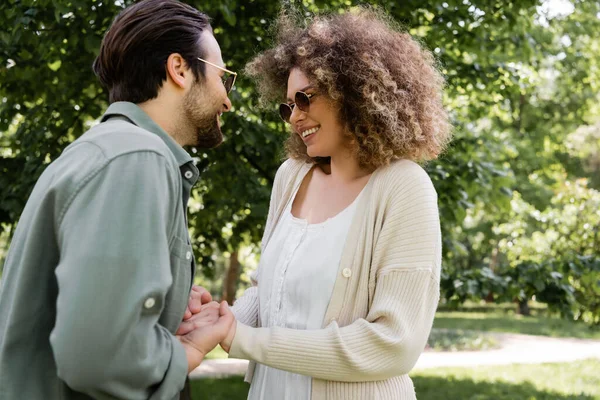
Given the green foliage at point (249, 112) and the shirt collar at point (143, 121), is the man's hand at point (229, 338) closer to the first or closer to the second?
the shirt collar at point (143, 121)

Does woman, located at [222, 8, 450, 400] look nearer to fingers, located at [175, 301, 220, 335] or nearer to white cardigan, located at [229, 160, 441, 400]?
white cardigan, located at [229, 160, 441, 400]

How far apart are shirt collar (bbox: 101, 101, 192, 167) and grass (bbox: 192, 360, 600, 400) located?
6793 mm

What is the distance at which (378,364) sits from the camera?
7.07 ft

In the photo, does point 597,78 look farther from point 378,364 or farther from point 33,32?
point 378,364

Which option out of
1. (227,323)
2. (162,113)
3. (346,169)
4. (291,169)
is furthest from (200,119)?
(291,169)

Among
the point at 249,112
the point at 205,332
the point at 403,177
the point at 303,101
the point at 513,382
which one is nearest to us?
the point at 205,332

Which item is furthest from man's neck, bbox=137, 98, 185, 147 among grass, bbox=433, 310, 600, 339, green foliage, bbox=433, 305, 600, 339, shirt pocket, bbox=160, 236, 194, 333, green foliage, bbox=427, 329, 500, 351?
grass, bbox=433, 310, 600, 339

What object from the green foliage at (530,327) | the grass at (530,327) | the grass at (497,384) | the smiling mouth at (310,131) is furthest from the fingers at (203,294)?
the grass at (530,327)

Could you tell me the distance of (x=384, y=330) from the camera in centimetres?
213

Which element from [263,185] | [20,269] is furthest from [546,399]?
[20,269]

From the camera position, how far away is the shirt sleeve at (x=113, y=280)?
51.8 inches

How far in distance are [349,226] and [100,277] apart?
1157 mm

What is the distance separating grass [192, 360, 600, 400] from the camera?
28.0 ft

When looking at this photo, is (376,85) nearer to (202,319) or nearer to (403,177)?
(403,177)
